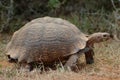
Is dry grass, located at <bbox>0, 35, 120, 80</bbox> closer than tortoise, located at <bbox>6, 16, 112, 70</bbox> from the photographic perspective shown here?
Yes

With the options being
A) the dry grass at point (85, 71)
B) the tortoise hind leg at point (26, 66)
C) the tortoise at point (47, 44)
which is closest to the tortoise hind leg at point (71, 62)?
the tortoise at point (47, 44)

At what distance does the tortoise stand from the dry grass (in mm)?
200

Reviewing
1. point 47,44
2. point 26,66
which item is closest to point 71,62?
point 47,44

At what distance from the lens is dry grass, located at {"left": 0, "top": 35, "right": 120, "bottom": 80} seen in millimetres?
5196

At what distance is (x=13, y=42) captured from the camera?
616 cm

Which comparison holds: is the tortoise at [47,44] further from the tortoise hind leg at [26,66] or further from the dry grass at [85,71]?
the dry grass at [85,71]

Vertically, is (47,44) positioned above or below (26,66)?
above

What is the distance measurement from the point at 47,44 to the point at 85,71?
0.67 m

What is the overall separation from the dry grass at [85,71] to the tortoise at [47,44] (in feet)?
0.66

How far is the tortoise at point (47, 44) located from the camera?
5.75m

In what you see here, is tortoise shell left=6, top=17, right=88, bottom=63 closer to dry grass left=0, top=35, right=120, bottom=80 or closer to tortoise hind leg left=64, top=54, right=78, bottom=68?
tortoise hind leg left=64, top=54, right=78, bottom=68

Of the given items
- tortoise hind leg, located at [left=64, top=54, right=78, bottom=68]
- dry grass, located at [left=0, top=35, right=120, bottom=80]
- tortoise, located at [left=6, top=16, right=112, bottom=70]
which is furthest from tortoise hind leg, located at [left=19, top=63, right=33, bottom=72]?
tortoise hind leg, located at [left=64, top=54, right=78, bottom=68]

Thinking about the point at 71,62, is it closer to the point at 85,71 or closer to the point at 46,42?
the point at 85,71

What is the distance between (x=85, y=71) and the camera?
19.1ft
